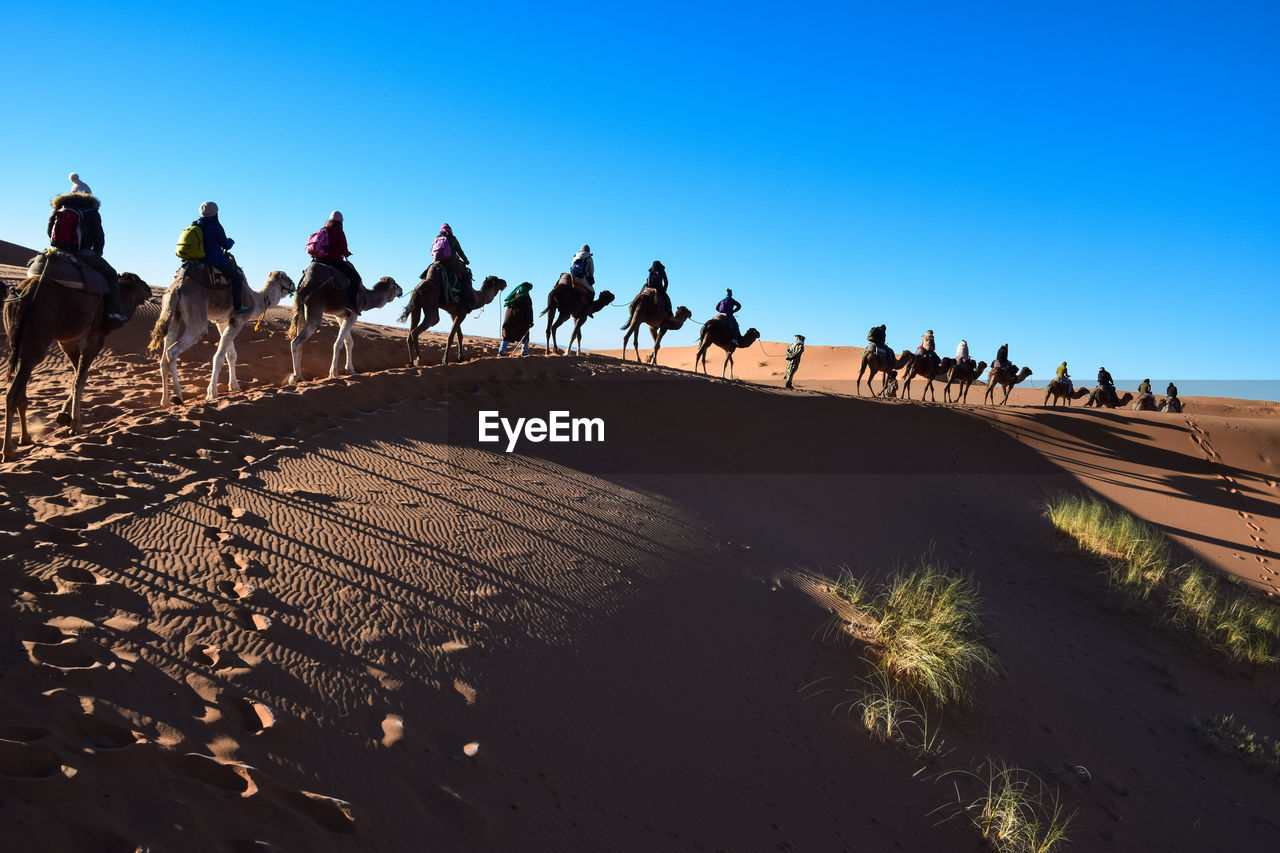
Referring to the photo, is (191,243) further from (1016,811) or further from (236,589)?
(1016,811)

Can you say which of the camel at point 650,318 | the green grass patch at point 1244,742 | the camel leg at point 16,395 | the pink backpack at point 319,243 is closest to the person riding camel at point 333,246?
the pink backpack at point 319,243

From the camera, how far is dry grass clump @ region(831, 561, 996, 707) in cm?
569

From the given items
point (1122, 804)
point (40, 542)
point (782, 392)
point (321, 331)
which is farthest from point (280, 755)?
point (321, 331)

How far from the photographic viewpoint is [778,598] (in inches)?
258

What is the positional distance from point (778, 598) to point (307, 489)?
4510 mm

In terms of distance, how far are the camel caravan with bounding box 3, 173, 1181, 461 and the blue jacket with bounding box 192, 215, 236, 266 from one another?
2 cm

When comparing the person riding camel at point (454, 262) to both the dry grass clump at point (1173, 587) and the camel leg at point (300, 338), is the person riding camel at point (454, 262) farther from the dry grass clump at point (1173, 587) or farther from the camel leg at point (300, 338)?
the dry grass clump at point (1173, 587)

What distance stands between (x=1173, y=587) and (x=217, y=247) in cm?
1512

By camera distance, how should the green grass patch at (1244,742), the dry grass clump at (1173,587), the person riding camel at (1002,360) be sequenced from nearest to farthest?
1. the green grass patch at (1244,742)
2. the dry grass clump at (1173,587)
3. the person riding camel at (1002,360)

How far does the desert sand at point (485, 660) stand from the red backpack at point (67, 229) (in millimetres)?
2513

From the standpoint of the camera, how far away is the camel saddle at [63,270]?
28.1ft

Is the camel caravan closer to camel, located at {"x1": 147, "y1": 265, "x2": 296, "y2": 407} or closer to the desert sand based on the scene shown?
camel, located at {"x1": 147, "y1": 265, "x2": 296, "y2": 407}

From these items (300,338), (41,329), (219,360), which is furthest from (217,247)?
(41,329)

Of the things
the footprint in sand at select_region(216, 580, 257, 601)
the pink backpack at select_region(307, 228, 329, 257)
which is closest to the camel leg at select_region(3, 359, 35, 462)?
the pink backpack at select_region(307, 228, 329, 257)
